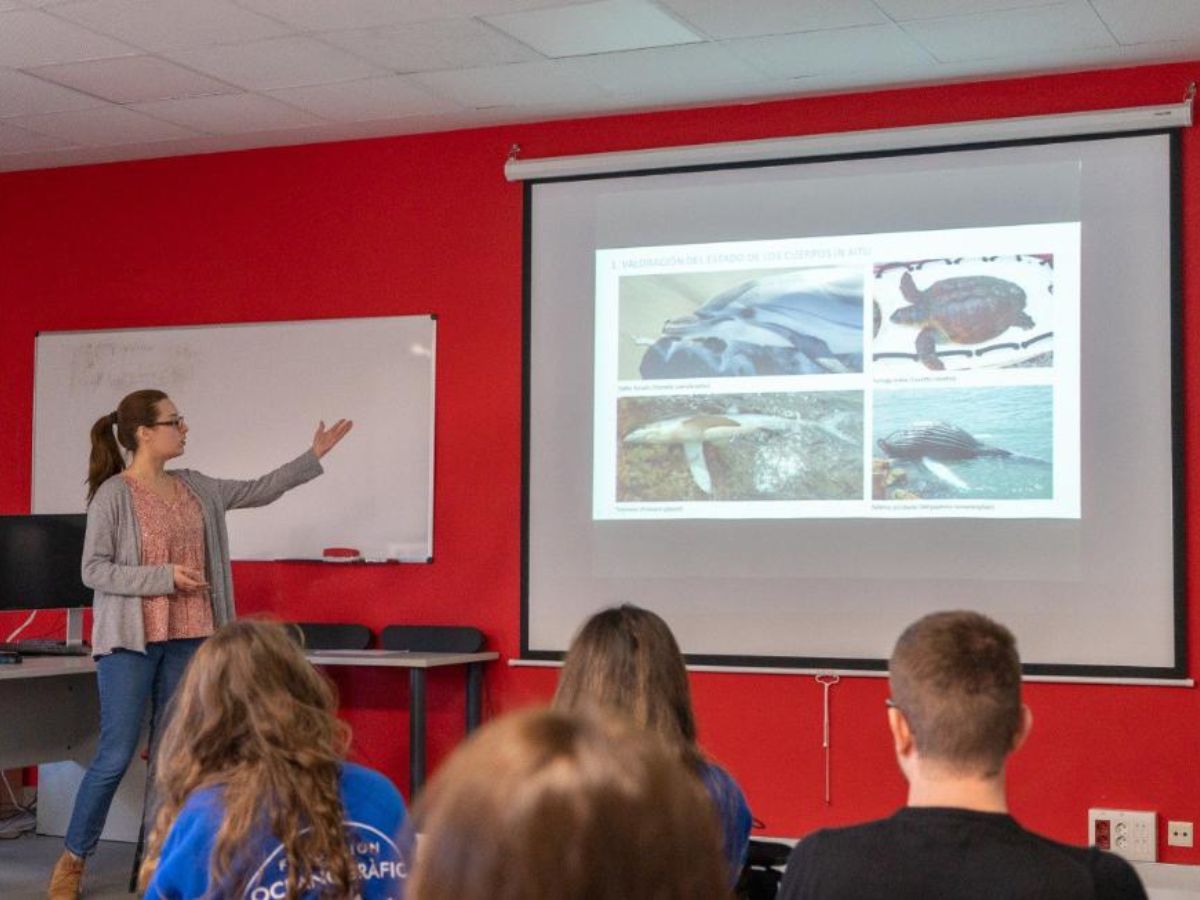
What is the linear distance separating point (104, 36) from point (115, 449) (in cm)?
138

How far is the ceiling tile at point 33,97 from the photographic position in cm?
537

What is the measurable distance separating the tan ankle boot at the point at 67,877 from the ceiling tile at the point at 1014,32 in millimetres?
3819

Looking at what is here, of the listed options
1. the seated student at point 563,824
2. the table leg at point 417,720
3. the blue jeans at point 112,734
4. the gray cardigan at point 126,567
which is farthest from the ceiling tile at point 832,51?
the seated student at point 563,824

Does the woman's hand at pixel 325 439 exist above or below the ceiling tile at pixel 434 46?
below

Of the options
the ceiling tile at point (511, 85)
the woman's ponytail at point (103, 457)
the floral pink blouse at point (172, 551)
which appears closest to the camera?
the floral pink blouse at point (172, 551)

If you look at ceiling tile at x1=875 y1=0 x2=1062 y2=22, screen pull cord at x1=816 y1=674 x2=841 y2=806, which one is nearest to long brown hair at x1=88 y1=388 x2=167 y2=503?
screen pull cord at x1=816 y1=674 x2=841 y2=806

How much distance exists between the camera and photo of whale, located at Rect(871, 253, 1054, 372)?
5.15 metres

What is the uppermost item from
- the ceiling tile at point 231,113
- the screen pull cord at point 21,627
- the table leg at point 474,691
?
the ceiling tile at point 231,113

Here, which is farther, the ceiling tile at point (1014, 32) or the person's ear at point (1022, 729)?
the ceiling tile at point (1014, 32)

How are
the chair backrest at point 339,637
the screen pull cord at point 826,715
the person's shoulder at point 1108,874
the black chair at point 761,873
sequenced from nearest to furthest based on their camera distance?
1. the person's shoulder at point 1108,874
2. the black chair at point 761,873
3. the screen pull cord at point 826,715
4. the chair backrest at point 339,637

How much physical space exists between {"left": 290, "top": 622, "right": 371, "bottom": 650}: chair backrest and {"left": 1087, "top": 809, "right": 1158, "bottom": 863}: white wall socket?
2823mm

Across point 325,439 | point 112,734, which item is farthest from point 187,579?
A: point 325,439

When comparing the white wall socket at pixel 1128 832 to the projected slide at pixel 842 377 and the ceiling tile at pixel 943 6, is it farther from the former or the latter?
the ceiling tile at pixel 943 6

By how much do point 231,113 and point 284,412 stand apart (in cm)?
124
